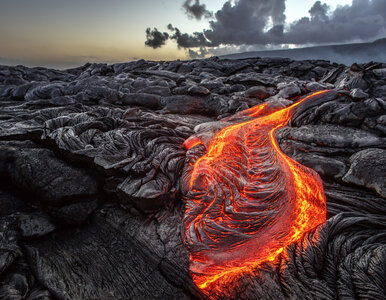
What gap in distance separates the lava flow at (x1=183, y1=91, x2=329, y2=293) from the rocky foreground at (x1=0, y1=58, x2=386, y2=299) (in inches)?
10.4

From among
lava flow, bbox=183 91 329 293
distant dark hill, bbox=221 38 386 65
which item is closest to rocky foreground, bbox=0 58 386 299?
lava flow, bbox=183 91 329 293

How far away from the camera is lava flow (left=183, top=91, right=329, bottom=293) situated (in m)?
4.02

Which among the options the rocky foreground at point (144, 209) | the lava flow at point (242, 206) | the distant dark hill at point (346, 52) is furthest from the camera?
the distant dark hill at point (346, 52)

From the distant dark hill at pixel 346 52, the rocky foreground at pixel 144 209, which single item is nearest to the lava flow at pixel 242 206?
the rocky foreground at pixel 144 209

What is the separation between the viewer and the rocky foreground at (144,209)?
3.62 m

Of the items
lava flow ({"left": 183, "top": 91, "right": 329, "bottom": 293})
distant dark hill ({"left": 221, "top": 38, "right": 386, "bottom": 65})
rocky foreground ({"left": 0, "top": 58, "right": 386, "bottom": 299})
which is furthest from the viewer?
distant dark hill ({"left": 221, "top": 38, "right": 386, "bottom": 65})

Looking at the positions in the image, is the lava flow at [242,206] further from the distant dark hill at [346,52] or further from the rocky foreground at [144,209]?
the distant dark hill at [346,52]

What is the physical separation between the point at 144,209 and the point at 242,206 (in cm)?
236

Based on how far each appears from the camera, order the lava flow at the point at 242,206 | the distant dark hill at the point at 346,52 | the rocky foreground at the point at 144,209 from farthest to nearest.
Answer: the distant dark hill at the point at 346,52, the lava flow at the point at 242,206, the rocky foreground at the point at 144,209

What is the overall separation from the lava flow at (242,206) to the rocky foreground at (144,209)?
10.4 inches

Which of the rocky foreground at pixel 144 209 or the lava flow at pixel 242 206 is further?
the lava flow at pixel 242 206

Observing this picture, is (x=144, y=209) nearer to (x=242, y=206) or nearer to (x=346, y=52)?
(x=242, y=206)

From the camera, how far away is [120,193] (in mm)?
5422

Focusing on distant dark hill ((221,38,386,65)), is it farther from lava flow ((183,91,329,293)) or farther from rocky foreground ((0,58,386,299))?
lava flow ((183,91,329,293))
